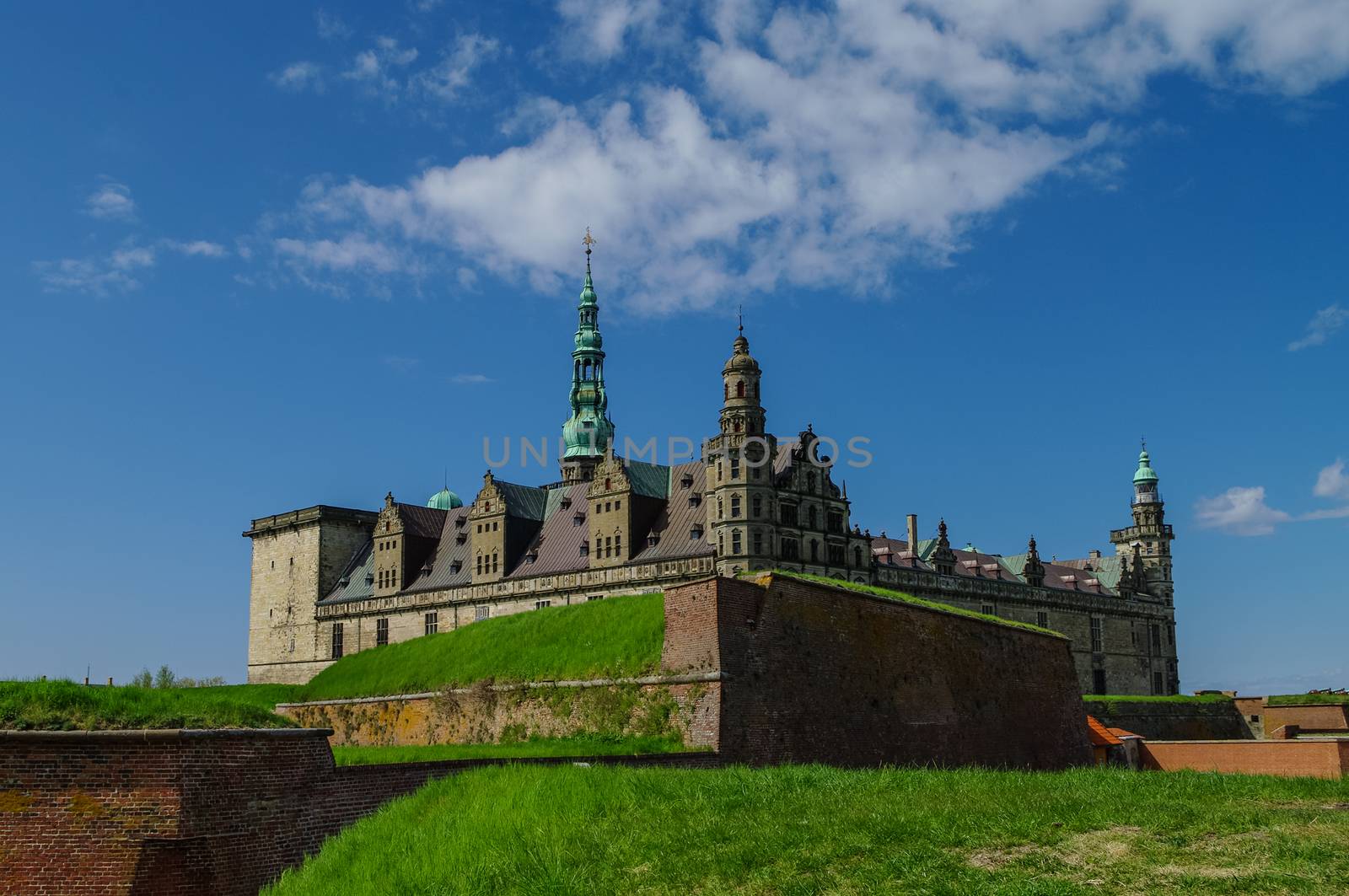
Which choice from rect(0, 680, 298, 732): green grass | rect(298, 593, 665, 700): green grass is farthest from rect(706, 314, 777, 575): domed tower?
rect(0, 680, 298, 732): green grass

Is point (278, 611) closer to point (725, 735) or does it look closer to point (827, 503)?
point (827, 503)

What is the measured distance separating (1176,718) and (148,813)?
65.1 meters

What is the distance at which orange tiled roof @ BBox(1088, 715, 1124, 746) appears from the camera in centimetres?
4434

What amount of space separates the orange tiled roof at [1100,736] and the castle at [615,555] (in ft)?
49.8

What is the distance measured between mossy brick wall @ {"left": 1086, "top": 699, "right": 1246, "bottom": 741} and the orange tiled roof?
19.9 metres

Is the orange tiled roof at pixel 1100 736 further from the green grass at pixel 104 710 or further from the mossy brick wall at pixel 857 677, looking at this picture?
the green grass at pixel 104 710

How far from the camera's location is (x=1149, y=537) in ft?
325

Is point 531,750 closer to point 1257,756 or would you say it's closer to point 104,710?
point 104,710

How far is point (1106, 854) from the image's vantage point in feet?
41.6

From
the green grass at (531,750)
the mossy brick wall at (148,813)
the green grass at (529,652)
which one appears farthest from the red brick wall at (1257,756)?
the mossy brick wall at (148,813)

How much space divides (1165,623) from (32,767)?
9051cm

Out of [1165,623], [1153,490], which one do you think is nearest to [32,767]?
[1165,623]

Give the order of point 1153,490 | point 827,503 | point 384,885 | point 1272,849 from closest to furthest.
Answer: point 1272,849 → point 384,885 → point 827,503 → point 1153,490

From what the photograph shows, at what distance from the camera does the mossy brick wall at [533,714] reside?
2623 cm
